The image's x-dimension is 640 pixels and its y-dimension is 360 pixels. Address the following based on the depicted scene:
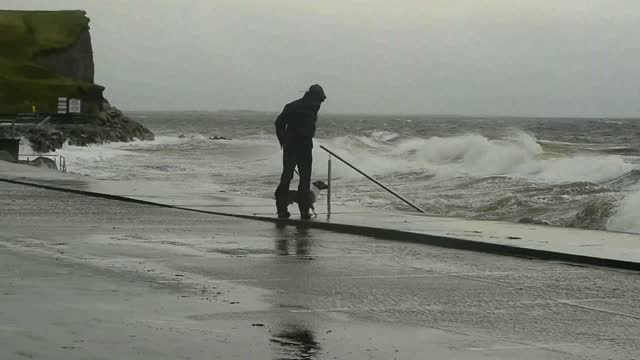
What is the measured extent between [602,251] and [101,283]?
233 inches

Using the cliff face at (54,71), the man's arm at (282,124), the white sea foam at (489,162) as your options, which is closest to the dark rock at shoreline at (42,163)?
the white sea foam at (489,162)

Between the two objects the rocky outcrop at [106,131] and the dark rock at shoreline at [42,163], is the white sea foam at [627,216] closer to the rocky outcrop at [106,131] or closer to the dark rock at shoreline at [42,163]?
the dark rock at shoreline at [42,163]

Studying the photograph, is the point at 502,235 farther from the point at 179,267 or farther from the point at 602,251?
the point at 179,267

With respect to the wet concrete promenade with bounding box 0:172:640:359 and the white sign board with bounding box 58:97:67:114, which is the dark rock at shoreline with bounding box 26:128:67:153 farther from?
the wet concrete promenade with bounding box 0:172:640:359

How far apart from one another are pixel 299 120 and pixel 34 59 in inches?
4738

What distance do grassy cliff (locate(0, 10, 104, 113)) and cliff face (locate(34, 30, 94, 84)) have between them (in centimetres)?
31

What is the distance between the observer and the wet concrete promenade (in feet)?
26.0

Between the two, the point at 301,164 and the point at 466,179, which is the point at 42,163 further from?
the point at 301,164

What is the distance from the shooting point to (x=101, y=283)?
10719mm

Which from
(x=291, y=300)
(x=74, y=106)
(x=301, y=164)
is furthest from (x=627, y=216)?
(x=74, y=106)

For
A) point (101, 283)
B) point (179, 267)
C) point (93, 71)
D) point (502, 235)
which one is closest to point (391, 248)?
point (502, 235)

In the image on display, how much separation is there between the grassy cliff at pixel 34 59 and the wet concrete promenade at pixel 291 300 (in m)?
97.9

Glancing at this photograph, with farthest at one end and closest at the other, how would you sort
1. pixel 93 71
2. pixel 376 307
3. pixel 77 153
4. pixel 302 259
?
pixel 93 71, pixel 77 153, pixel 302 259, pixel 376 307

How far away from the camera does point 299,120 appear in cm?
1800
